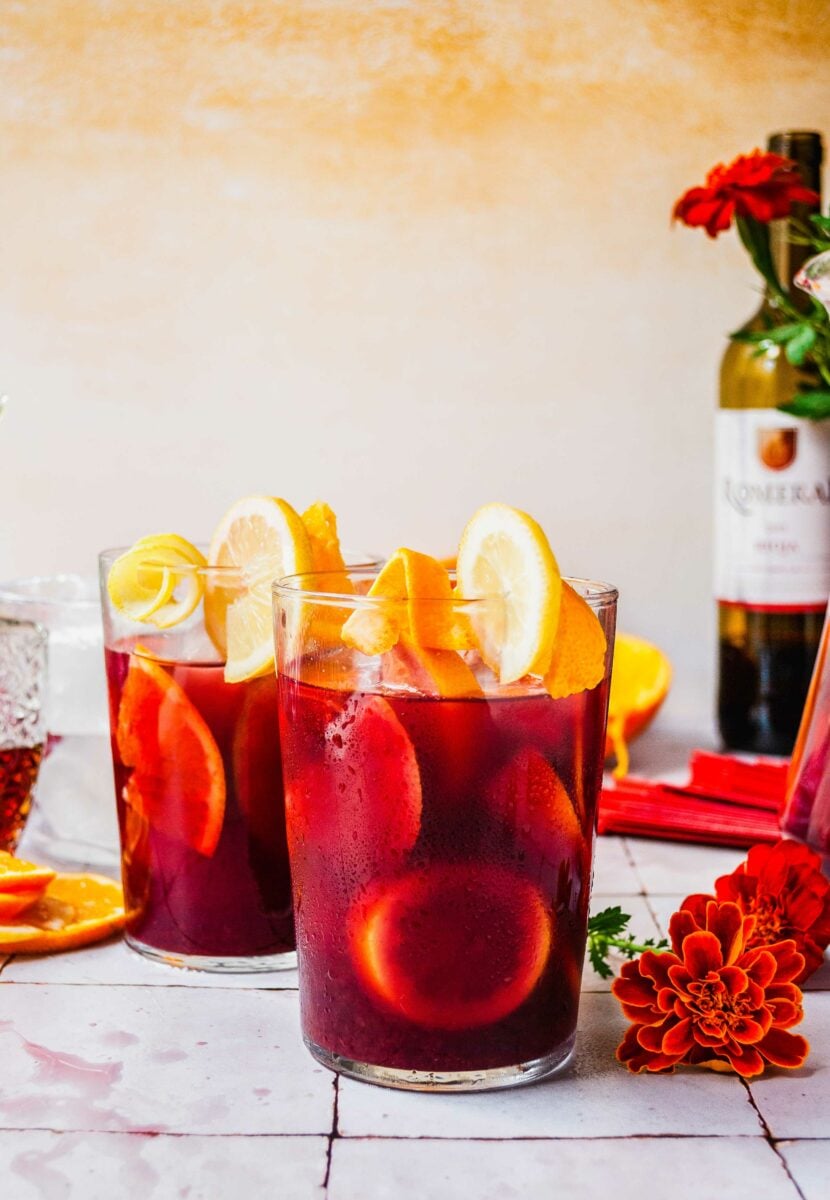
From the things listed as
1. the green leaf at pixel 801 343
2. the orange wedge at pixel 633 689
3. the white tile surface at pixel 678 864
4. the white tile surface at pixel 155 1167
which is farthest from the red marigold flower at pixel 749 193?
the white tile surface at pixel 155 1167

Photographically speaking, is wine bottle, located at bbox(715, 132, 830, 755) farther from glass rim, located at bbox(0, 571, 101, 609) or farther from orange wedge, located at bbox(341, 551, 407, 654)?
orange wedge, located at bbox(341, 551, 407, 654)

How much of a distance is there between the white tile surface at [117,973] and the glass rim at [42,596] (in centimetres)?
29

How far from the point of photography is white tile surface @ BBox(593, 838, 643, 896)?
36.0 inches

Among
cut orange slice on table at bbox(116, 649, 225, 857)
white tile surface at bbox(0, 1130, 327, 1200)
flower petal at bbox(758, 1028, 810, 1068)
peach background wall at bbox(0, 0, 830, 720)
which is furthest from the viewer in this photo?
peach background wall at bbox(0, 0, 830, 720)

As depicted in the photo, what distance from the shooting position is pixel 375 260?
1.42 metres

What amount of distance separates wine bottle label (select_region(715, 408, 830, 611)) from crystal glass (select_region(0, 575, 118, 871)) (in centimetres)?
57

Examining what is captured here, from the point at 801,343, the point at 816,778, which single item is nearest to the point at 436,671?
the point at 816,778

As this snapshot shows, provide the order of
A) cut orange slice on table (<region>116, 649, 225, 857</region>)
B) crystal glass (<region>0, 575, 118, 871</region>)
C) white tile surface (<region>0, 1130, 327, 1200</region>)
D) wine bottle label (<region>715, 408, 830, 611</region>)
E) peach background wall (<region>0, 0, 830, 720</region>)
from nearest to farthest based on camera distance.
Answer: white tile surface (<region>0, 1130, 327, 1200</region>), cut orange slice on table (<region>116, 649, 225, 857</region>), crystal glass (<region>0, 575, 118, 871</region>), wine bottle label (<region>715, 408, 830, 611</region>), peach background wall (<region>0, 0, 830, 720</region>)

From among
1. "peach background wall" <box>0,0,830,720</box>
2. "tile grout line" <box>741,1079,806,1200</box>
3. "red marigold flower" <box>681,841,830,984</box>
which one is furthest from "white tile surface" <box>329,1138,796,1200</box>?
"peach background wall" <box>0,0,830,720</box>

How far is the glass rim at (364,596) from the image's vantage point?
0.59 m

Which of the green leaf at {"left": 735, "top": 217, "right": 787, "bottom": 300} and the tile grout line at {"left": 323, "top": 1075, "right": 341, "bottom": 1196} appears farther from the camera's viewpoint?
the green leaf at {"left": 735, "top": 217, "right": 787, "bottom": 300}

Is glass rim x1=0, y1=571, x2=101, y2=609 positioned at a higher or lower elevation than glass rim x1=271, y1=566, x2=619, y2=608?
lower

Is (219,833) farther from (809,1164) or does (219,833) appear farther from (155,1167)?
(809,1164)

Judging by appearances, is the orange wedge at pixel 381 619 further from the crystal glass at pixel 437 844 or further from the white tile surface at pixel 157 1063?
the white tile surface at pixel 157 1063
